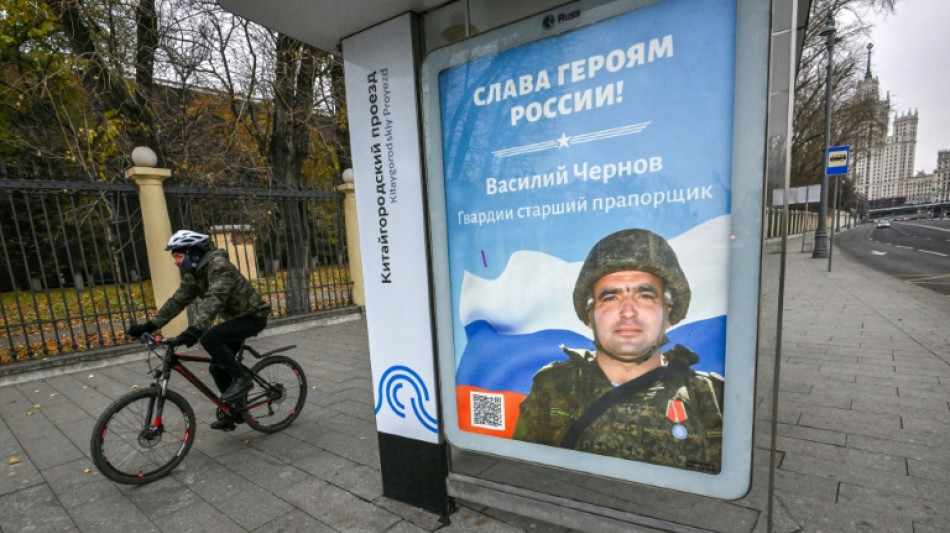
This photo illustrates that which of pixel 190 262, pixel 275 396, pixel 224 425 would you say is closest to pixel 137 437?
pixel 224 425

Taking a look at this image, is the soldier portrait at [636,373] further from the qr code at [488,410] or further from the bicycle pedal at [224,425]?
the bicycle pedal at [224,425]

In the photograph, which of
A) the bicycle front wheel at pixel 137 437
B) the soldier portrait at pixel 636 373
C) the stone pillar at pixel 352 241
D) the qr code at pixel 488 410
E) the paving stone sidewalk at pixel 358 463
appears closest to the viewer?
the soldier portrait at pixel 636 373

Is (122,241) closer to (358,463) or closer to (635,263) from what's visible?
(358,463)

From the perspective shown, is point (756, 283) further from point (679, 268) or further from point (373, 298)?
point (373, 298)

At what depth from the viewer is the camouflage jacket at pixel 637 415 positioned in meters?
1.73

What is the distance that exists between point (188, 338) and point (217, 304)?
34 centimetres

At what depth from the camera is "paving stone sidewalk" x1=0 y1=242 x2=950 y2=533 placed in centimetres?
250

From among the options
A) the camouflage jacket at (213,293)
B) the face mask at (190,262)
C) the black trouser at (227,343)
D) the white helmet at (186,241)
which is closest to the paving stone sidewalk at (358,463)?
the black trouser at (227,343)

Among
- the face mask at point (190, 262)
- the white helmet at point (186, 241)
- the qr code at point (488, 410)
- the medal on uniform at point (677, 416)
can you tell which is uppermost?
the white helmet at point (186, 241)

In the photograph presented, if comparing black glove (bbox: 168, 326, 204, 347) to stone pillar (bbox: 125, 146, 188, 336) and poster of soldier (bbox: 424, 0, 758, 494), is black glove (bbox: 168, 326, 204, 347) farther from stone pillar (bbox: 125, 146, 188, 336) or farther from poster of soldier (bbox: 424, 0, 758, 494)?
stone pillar (bbox: 125, 146, 188, 336)

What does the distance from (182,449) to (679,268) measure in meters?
3.73

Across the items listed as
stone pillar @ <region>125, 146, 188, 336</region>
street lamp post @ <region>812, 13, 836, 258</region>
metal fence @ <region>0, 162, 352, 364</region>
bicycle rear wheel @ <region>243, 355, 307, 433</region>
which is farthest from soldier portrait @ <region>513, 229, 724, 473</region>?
street lamp post @ <region>812, 13, 836, 258</region>

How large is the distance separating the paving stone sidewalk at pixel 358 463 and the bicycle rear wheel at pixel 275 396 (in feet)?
0.47

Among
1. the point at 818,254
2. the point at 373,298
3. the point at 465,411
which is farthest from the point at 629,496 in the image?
the point at 818,254
